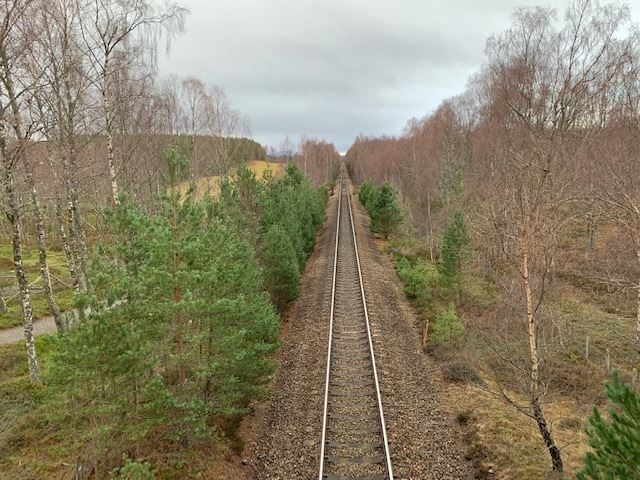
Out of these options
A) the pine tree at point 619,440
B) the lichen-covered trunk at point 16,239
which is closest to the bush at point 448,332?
the pine tree at point 619,440

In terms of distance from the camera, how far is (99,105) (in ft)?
42.7

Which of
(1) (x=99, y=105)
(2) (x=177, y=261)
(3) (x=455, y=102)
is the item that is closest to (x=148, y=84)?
(1) (x=99, y=105)

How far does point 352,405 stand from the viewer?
34.7 feet

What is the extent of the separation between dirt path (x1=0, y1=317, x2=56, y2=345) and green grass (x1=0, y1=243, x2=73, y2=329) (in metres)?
0.38

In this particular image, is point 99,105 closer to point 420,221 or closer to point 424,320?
point 424,320

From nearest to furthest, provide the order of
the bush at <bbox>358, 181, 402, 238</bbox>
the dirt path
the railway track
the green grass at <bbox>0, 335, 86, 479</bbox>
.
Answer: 1. the green grass at <bbox>0, 335, 86, 479</bbox>
2. the railway track
3. the dirt path
4. the bush at <bbox>358, 181, 402, 238</bbox>

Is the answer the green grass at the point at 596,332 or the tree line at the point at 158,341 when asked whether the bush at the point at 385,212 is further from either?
the tree line at the point at 158,341

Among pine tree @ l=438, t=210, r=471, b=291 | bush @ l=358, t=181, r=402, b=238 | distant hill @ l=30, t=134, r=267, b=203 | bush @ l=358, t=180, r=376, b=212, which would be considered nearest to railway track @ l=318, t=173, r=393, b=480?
pine tree @ l=438, t=210, r=471, b=291

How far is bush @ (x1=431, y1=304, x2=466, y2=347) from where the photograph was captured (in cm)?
1377

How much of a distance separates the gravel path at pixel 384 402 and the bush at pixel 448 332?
29.6 inches

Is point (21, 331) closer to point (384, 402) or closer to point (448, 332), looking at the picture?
point (384, 402)

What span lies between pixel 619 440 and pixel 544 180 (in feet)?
14.4

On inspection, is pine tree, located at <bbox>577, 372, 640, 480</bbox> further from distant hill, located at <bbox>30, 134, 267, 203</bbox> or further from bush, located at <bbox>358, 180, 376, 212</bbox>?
bush, located at <bbox>358, 180, 376, 212</bbox>

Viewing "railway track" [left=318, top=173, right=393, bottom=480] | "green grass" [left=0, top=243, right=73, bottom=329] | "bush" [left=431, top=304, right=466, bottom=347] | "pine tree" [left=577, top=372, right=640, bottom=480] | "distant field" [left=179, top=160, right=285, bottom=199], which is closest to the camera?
"pine tree" [left=577, top=372, right=640, bottom=480]
